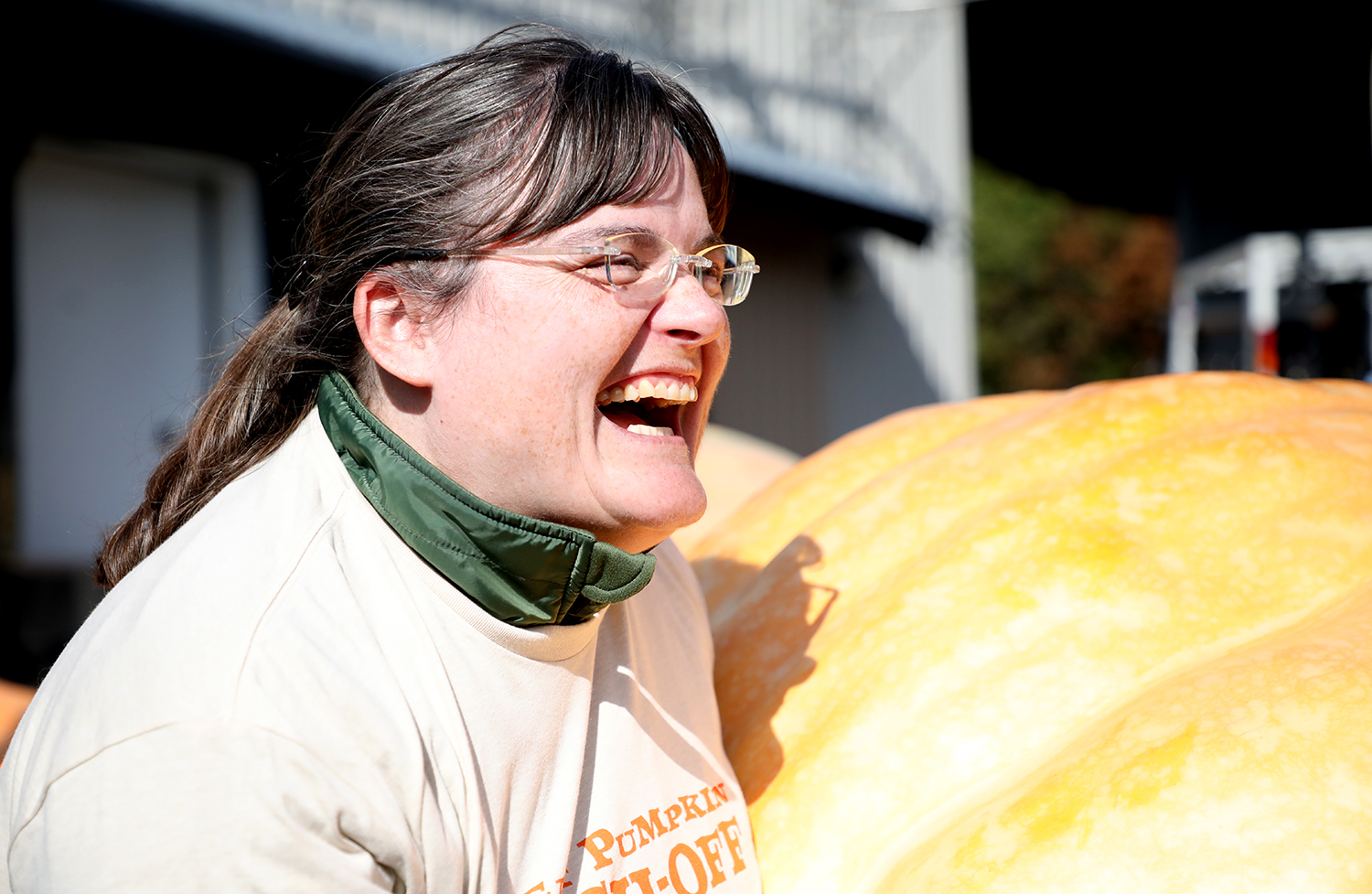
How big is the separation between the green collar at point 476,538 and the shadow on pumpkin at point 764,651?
516mm

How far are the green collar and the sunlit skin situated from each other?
A: 51 mm

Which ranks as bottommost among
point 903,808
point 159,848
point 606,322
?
point 903,808

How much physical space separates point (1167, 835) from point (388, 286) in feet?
3.34

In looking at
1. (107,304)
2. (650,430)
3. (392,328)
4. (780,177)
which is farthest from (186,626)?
(780,177)

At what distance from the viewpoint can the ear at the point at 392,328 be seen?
1.20 meters

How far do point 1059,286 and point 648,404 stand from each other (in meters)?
28.6

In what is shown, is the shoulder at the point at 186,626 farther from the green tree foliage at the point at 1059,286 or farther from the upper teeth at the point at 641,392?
the green tree foliage at the point at 1059,286

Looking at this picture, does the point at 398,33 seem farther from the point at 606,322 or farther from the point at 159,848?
the point at 159,848

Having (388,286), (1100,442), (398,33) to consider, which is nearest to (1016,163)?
(398,33)

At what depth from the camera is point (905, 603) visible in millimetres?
1653

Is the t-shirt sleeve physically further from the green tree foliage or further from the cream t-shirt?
the green tree foliage

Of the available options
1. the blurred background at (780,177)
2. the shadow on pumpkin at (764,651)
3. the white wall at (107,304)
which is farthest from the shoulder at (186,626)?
the white wall at (107,304)

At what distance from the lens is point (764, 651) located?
1759mm

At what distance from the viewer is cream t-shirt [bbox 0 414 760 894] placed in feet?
2.95
